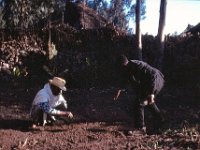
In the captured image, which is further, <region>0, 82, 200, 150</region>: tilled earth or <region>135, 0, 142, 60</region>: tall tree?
<region>135, 0, 142, 60</region>: tall tree

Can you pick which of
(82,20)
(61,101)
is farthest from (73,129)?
(82,20)

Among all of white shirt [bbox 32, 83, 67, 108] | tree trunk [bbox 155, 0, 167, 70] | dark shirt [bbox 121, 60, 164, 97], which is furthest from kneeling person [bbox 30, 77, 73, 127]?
tree trunk [bbox 155, 0, 167, 70]

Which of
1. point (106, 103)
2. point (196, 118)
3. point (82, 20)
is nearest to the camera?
point (196, 118)

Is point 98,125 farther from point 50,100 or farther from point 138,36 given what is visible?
point 138,36

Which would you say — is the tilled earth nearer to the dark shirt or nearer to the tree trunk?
the dark shirt

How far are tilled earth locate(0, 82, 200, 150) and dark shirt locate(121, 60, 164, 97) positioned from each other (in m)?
0.85

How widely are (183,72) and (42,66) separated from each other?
16.2 feet

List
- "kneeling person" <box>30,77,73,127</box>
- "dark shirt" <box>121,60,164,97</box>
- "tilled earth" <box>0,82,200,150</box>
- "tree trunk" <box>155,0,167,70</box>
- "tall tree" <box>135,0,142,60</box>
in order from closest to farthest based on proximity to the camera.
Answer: "tilled earth" <box>0,82,200,150</box> → "dark shirt" <box>121,60,164,97</box> → "kneeling person" <box>30,77,73,127</box> → "tree trunk" <box>155,0,167,70</box> → "tall tree" <box>135,0,142,60</box>

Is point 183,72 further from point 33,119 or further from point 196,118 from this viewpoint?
point 33,119

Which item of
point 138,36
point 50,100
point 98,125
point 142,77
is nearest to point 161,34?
point 138,36

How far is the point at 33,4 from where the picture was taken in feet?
→ 73.9

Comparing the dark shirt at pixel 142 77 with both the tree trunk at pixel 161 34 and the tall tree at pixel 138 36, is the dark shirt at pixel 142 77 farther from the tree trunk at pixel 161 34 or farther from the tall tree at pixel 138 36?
the tall tree at pixel 138 36

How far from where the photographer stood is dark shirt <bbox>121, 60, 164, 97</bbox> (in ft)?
26.9

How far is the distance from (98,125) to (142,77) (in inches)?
67.0
